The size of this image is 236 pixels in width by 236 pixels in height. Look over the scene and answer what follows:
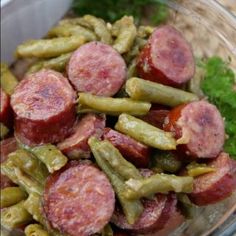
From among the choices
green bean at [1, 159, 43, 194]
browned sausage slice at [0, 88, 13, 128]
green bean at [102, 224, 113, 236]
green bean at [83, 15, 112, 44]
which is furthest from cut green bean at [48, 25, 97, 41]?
green bean at [102, 224, 113, 236]

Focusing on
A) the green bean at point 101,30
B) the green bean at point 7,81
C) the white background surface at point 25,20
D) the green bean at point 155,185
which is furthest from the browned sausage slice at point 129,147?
the white background surface at point 25,20

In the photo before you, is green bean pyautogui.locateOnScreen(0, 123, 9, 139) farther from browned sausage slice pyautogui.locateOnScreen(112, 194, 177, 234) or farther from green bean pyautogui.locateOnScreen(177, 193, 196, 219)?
green bean pyautogui.locateOnScreen(177, 193, 196, 219)

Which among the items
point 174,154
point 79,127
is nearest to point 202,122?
Answer: point 174,154

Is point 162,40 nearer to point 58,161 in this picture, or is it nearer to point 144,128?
point 144,128

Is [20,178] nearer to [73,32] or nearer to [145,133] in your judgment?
[145,133]

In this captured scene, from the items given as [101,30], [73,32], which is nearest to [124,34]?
[101,30]

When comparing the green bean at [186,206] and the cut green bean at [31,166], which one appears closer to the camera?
the green bean at [186,206]

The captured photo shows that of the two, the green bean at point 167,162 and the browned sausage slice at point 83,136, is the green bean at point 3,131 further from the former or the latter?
the green bean at point 167,162
